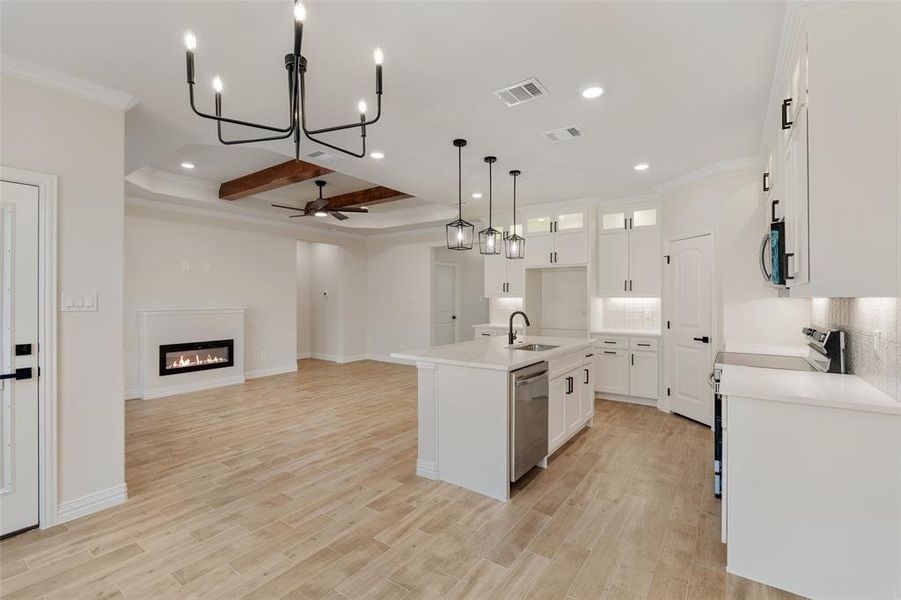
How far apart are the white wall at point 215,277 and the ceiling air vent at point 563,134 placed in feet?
17.7

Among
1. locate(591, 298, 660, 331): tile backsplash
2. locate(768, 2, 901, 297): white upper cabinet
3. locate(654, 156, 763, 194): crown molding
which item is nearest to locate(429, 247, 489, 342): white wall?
locate(591, 298, 660, 331): tile backsplash

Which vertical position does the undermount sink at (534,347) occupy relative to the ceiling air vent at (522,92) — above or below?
below

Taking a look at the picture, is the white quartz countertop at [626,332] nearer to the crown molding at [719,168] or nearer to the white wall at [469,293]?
the crown molding at [719,168]

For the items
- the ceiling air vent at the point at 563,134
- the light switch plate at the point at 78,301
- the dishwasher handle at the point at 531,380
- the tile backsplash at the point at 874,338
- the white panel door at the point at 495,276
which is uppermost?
the ceiling air vent at the point at 563,134

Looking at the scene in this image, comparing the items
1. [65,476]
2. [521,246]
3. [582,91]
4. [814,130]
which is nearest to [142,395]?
[65,476]

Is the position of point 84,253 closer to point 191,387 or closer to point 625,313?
point 191,387

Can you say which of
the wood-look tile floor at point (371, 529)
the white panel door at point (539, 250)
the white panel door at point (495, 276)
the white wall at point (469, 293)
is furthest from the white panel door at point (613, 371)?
the white wall at point (469, 293)

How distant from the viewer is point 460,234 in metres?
3.62

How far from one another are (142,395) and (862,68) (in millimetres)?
7367

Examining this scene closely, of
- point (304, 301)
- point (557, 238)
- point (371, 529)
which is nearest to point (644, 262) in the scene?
point (557, 238)

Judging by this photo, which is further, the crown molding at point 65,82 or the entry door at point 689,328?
the entry door at point 689,328

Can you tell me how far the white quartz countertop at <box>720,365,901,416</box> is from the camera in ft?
5.97

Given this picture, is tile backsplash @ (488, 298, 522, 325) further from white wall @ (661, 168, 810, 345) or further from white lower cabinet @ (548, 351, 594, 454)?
white wall @ (661, 168, 810, 345)

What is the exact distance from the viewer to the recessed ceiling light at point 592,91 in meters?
2.70
